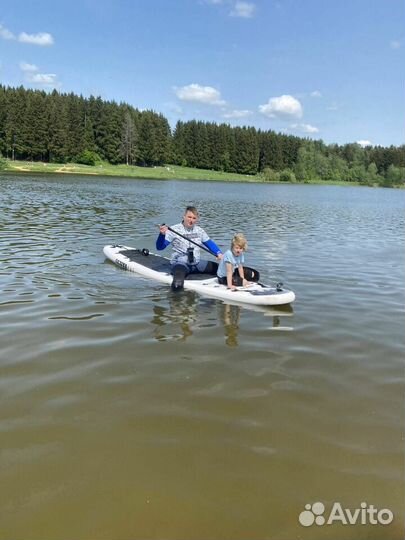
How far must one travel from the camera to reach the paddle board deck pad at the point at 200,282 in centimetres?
916

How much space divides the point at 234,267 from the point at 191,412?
5333 mm

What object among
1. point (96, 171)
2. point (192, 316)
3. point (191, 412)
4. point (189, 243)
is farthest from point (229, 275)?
point (96, 171)

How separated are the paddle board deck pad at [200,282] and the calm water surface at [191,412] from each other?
267 mm

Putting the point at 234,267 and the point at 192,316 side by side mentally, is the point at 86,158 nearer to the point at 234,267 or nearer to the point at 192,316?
the point at 234,267

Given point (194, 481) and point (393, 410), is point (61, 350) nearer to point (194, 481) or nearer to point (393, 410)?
point (194, 481)

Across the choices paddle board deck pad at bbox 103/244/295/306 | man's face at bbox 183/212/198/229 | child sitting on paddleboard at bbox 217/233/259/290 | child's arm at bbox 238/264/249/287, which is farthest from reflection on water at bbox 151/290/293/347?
man's face at bbox 183/212/198/229

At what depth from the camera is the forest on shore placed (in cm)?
9394

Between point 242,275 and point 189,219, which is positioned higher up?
point 189,219

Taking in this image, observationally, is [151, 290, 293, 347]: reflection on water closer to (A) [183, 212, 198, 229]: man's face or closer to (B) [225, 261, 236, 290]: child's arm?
(B) [225, 261, 236, 290]: child's arm

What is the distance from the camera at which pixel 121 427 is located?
15.6 feet

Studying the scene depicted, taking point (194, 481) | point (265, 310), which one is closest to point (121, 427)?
point (194, 481)

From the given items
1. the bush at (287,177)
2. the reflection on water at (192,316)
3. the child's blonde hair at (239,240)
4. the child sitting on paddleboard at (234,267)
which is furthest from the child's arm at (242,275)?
the bush at (287,177)

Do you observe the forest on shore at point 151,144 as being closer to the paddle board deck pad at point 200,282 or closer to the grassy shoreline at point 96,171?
the grassy shoreline at point 96,171

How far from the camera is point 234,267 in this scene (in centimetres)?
1011
